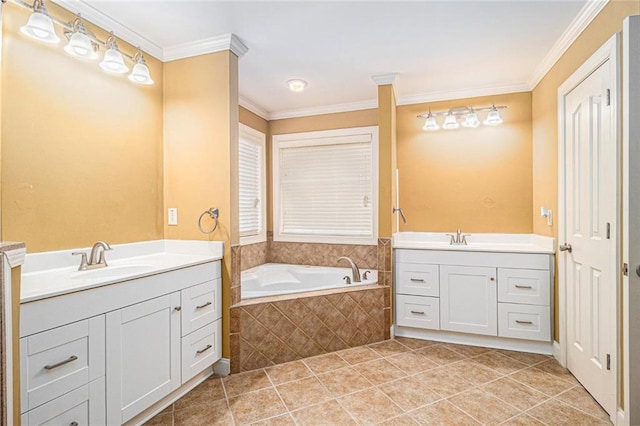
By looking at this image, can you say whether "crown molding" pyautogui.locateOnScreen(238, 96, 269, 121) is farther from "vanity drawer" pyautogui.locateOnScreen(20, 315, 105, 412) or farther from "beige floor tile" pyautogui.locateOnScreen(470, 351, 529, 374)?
"beige floor tile" pyautogui.locateOnScreen(470, 351, 529, 374)

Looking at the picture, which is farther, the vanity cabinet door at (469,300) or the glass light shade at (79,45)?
the vanity cabinet door at (469,300)

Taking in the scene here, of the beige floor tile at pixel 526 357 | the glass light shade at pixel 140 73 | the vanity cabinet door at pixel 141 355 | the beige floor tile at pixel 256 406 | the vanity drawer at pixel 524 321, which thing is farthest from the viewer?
the vanity drawer at pixel 524 321

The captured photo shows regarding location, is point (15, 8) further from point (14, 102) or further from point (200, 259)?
point (200, 259)

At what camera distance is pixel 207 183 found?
2.45 meters

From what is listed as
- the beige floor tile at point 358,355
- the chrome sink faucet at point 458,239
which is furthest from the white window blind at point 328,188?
the beige floor tile at point 358,355

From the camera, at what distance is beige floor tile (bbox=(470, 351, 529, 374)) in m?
2.48

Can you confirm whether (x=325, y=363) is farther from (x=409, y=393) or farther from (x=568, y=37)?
(x=568, y=37)

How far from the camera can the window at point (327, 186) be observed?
12.3ft

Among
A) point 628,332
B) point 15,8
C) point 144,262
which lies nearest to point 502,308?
point 628,332

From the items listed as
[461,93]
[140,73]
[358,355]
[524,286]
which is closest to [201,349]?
[358,355]

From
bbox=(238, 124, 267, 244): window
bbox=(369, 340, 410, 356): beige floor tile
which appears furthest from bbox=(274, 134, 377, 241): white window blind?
bbox=(369, 340, 410, 356): beige floor tile

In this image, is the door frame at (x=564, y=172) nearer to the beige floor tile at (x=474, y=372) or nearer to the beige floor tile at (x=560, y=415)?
the beige floor tile at (x=560, y=415)

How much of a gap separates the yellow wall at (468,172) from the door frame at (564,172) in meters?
0.79

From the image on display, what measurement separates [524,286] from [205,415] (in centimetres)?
258
